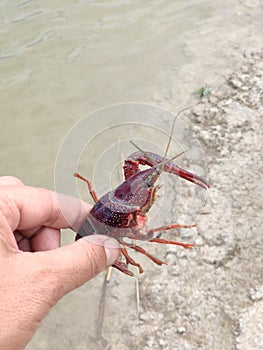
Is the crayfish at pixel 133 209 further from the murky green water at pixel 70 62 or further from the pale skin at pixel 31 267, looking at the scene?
the murky green water at pixel 70 62

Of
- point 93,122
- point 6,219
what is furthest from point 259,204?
point 6,219

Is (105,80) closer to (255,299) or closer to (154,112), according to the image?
(154,112)

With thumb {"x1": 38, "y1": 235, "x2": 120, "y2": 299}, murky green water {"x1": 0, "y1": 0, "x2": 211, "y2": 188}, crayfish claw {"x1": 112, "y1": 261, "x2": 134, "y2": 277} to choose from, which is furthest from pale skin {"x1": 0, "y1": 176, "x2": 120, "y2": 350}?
murky green water {"x1": 0, "y1": 0, "x2": 211, "y2": 188}

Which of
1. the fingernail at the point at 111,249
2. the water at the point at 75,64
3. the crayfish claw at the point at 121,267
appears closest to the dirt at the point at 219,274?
the crayfish claw at the point at 121,267

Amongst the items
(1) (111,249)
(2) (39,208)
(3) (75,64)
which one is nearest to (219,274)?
(1) (111,249)

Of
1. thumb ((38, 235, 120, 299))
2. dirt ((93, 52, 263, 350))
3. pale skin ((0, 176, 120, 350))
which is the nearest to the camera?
pale skin ((0, 176, 120, 350))

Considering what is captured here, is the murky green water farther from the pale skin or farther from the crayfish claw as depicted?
the pale skin

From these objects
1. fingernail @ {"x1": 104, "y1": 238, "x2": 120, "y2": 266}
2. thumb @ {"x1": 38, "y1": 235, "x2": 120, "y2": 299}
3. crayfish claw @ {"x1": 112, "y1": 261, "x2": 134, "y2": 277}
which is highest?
thumb @ {"x1": 38, "y1": 235, "x2": 120, "y2": 299}
